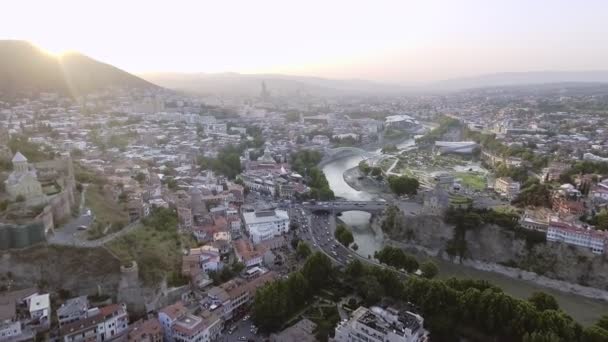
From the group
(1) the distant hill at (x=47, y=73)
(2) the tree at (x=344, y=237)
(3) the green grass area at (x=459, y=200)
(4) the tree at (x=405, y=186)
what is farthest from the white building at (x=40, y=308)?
(1) the distant hill at (x=47, y=73)

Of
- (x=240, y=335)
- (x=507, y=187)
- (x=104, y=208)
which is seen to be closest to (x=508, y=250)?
(x=507, y=187)

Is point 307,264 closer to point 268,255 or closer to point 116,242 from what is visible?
point 268,255

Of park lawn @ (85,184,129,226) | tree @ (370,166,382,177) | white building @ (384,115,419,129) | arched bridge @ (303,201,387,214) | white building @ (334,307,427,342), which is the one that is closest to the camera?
white building @ (334,307,427,342)

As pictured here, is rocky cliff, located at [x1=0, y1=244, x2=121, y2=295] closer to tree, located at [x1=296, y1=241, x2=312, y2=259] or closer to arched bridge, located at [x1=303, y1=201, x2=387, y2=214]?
tree, located at [x1=296, y1=241, x2=312, y2=259]

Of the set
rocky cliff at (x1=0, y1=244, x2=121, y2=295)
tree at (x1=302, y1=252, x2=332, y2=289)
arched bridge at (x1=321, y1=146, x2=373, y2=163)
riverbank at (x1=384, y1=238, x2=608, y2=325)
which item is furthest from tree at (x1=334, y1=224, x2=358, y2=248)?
arched bridge at (x1=321, y1=146, x2=373, y2=163)

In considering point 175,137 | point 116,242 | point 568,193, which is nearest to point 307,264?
point 116,242
